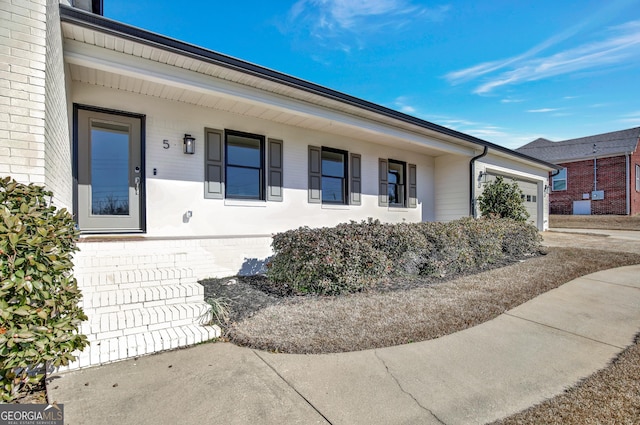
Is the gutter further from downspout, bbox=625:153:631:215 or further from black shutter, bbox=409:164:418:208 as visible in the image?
black shutter, bbox=409:164:418:208

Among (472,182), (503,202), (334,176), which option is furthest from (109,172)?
(503,202)

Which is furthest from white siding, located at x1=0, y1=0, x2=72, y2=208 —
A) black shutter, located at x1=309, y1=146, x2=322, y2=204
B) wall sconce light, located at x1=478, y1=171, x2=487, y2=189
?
wall sconce light, located at x1=478, y1=171, x2=487, y2=189

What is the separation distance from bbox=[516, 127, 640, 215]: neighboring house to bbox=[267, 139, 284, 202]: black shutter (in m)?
20.0

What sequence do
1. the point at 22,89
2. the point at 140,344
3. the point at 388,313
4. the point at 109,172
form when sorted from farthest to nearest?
1. the point at 109,172
2. the point at 388,313
3. the point at 140,344
4. the point at 22,89

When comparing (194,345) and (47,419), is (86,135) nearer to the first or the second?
(194,345)

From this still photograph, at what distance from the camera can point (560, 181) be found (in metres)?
22.6

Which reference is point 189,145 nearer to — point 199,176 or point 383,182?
point 199,176

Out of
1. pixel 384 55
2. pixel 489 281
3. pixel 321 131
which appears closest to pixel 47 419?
pixel 489 281

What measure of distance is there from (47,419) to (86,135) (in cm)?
458

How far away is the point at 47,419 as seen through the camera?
1966mm

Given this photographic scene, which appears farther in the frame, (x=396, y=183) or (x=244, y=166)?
(x=396, y=183)

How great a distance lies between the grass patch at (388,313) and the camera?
10.1ft

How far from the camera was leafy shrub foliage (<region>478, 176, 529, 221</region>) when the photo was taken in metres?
9.20

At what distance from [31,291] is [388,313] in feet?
10.9
